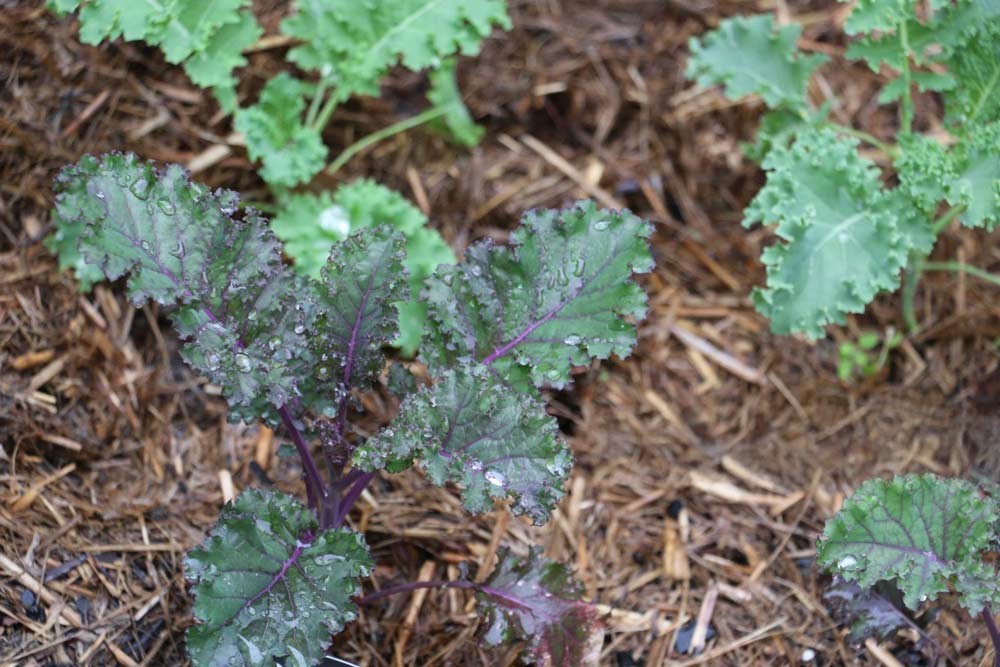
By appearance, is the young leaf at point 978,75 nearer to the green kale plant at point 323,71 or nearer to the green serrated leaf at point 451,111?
the green kale plant at point 323,71

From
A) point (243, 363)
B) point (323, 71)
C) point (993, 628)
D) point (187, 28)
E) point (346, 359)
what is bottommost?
point (993, 628)

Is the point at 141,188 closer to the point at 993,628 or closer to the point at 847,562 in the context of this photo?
the point at 847,562

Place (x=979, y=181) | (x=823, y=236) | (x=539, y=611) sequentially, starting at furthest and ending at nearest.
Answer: (x=823, y=236) < (x=979, y=181) < (x=539, y=611)

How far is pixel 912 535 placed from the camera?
7.04 feet

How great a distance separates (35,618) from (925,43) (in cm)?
277

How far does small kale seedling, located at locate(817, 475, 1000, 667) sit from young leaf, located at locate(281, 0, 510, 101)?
1647 mm

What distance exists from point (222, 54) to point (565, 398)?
142cm

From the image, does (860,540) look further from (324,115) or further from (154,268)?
(324,115)

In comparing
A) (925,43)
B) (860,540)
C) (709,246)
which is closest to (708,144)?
(709,246)

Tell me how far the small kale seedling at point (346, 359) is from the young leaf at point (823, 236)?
55cm

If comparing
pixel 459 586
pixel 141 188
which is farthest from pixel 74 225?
pixel 459 586

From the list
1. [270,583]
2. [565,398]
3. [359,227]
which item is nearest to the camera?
[270,583]

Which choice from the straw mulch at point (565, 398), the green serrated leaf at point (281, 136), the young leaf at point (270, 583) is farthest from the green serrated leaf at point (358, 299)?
the green serrated leaf at point (281, 136)

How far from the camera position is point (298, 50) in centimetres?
284
